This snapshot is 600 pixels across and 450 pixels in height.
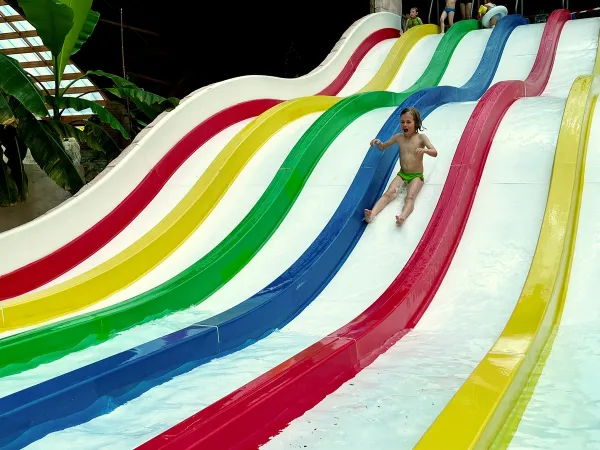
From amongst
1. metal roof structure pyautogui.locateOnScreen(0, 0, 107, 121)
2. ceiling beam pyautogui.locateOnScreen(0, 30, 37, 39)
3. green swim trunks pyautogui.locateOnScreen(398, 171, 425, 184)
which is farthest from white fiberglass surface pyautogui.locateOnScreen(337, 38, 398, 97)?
ceiling beam pyautogui.locateOnScreen(0, 30, 37, 39)

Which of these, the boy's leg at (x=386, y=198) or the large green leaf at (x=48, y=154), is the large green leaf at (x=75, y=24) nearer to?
the large green leaf at (x=48, y=154)

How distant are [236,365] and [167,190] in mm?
2687

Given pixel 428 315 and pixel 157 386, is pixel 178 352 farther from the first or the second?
pixel 428 315

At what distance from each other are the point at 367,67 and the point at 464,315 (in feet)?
19.0

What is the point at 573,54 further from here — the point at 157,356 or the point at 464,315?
the point at 157,356

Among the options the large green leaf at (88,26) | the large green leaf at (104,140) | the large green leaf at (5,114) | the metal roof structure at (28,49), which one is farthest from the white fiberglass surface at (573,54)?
the metal roof structure at (28,49)

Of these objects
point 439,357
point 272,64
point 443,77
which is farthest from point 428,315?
point 272,64

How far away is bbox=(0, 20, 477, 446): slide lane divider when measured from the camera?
232 cm

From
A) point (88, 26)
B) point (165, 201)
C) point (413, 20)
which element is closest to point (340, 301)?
point (165, 201)

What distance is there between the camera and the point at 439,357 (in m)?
2.77

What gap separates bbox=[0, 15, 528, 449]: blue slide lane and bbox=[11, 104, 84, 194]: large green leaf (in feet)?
7.65

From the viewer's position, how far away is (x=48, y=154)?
16.7ft

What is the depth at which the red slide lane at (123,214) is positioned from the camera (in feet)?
13.8

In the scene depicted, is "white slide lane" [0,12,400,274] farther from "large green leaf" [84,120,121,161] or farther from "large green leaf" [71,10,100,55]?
"large green leaf" [71,10,100,55]
